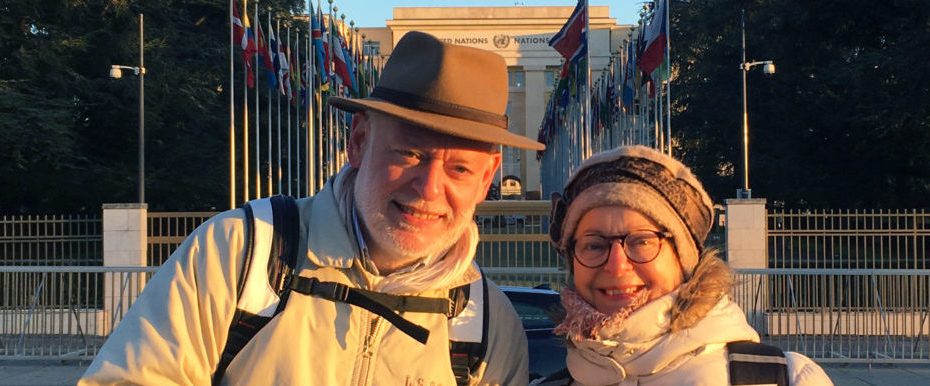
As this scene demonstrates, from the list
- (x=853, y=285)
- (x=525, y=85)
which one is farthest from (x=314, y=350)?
(x=525, y=85)

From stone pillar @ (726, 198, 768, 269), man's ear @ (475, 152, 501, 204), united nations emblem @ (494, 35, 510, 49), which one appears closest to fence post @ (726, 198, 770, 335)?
stone pillar @ (726, 198, 768, 269)

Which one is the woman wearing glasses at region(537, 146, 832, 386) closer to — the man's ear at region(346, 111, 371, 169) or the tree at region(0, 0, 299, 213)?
the man's ear at region(346, 111, 371, 169)

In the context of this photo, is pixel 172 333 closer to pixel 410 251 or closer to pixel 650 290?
pixel 410 251

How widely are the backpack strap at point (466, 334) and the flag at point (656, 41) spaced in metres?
16.1

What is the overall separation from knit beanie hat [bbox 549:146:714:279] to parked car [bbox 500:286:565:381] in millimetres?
2498

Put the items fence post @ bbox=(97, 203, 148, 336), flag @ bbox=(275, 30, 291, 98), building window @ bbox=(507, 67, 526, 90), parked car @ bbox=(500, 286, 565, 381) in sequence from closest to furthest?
1. parked car @ bbox=(500, 286, 565, 381)
2. fence post @ bbox=(97, 203, 148, 336)
3. flag @ bbox=(275, 30, 291, 98)
4. building window @ bbox=(507, 67, 526, 90)

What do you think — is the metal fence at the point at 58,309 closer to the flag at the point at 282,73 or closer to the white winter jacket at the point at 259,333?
the white winter jacket at the point at 259,333

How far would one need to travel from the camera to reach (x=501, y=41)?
6731 centimetres

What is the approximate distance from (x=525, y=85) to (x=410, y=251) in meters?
70.5

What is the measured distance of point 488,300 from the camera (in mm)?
2713

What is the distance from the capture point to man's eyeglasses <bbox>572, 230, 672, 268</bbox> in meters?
2.37

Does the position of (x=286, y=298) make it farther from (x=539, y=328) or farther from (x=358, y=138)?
(x=539, y=328)

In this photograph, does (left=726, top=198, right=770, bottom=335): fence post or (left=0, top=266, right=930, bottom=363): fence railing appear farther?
(left=726, top=198, right=770, bottom=335): fence post

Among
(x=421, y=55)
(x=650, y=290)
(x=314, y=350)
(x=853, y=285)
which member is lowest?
(x=853, y=285)
